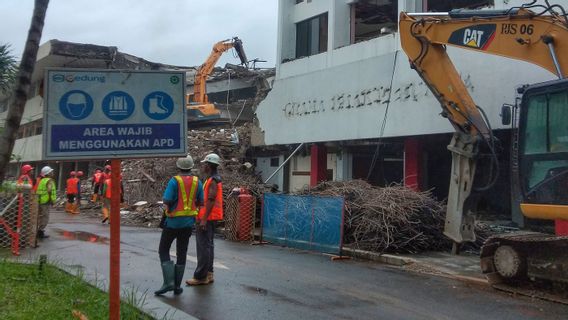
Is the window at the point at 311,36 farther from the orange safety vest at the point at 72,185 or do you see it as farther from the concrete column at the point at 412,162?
the orange safety vest at the point at 72,185

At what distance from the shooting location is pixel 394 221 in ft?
39.8

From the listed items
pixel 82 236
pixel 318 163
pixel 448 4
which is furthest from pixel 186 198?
pixel 318 163

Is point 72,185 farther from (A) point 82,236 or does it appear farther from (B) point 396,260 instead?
(B) point 396,260

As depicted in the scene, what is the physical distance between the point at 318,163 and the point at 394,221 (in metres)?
11.0

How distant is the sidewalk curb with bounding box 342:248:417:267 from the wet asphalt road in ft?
1.04

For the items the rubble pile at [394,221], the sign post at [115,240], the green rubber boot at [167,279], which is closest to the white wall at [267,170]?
the rubble pile at [394,221]

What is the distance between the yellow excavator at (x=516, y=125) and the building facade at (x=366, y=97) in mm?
3954

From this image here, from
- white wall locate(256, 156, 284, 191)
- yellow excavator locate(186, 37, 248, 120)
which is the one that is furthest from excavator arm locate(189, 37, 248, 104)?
white wall locate(256, 156, 284, 191)

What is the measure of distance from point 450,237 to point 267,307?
5901 mm

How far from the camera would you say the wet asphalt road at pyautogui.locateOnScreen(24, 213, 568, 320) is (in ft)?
22.9

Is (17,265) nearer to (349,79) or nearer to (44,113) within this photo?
(44,113)

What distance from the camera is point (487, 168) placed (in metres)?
11.7

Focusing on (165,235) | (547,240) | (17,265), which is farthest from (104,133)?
(547,240)

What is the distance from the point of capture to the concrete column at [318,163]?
2302 cm
